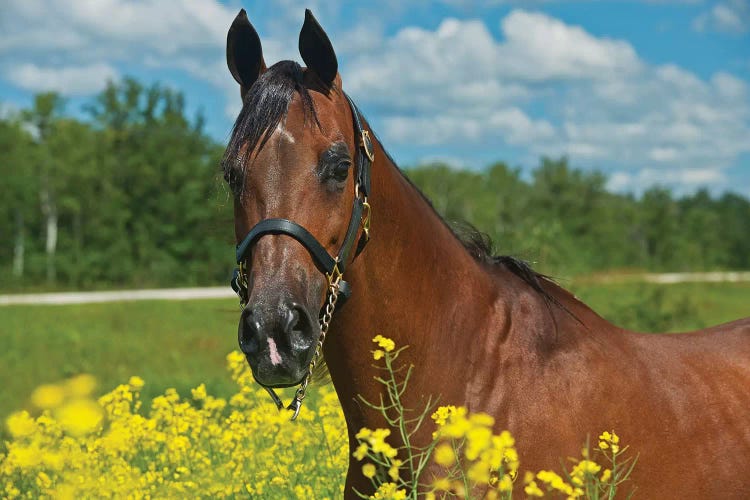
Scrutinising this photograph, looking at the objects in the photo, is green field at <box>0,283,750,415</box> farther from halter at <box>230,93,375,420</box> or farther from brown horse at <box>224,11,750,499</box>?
halter at <box>230,93,375,420</box>

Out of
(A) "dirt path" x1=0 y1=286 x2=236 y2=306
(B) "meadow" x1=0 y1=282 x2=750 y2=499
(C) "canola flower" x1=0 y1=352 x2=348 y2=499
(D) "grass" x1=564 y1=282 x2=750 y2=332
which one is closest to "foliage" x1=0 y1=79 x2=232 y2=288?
(A) "dirt path" x1=0 y1=286 x2=236 y2=306

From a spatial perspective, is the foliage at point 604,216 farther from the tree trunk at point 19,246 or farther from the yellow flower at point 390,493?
the yellow flower at point 390,493

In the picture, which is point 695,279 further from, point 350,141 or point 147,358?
point 350,141

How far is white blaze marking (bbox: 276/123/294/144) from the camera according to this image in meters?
3.05

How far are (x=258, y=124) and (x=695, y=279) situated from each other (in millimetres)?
40234

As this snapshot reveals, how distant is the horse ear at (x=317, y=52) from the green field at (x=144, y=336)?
23.5 ft

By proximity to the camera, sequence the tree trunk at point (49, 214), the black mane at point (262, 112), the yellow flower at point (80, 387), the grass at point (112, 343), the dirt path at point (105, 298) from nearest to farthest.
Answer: the yellow flower at point (80, 387)
the black mane at point (262, 112)
the grass at point (112, 343)
the dirt path at point (105, 298)
the tree trunk at point (49, 214)

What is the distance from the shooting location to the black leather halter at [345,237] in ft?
9.70

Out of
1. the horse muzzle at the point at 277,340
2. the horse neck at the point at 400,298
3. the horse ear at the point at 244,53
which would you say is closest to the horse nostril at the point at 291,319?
the horse muzzle at the point at 277,340

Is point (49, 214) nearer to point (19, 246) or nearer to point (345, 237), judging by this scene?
point (19, 246)

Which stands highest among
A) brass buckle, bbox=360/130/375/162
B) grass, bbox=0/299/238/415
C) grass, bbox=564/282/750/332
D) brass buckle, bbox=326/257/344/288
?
brass buckle, bbox=360/130/375/162

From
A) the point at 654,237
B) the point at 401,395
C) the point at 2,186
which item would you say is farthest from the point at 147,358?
the point at 654,237

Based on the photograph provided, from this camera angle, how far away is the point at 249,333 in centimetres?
278

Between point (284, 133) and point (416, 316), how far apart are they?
3.12 feet
